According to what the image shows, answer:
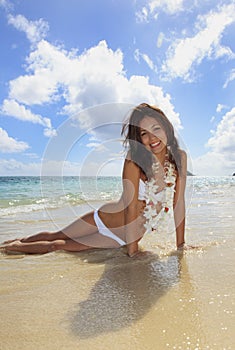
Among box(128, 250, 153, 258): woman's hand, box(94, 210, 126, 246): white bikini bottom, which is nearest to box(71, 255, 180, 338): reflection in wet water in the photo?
box(128, 250, 153, 258): woman's hand

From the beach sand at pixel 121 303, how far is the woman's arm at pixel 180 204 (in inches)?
15.0

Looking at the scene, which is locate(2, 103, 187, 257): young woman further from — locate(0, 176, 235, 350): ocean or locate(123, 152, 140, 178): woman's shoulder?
locate(0, 176, 235, 350): ocean

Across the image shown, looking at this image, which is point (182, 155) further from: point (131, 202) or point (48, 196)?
point (48, 196)

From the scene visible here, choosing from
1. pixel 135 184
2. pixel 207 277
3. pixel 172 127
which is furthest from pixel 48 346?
pixel 172 127

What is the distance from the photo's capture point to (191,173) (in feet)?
14.2

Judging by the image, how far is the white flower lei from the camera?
3709mm

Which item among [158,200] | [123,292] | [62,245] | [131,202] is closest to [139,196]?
[158,200]

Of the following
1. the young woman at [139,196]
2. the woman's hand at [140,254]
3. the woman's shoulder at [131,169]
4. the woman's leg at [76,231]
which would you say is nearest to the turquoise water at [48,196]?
the woman's leg at [76,231]

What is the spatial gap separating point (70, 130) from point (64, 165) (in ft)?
2.10

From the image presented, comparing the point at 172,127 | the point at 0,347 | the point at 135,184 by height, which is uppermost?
the point at 172,127

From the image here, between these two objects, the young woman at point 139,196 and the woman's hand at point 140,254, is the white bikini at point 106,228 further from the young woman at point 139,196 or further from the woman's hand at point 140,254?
the woman's hand at point 140,254

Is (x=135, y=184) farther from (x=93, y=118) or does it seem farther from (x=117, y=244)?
(x=93, y=118)

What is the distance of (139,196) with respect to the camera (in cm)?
371

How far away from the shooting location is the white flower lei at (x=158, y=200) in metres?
3.71
